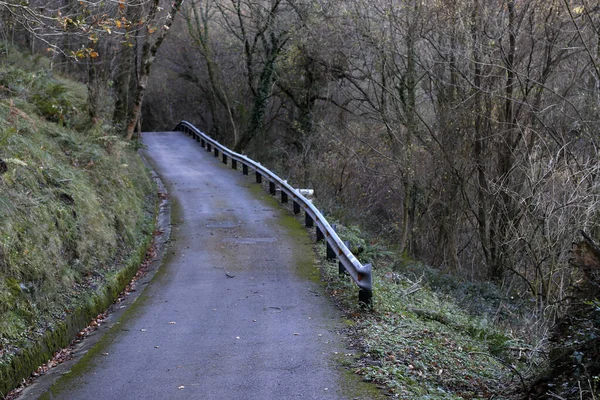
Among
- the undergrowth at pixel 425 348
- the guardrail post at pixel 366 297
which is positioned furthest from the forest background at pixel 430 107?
the guardrail post at pixel 366 297

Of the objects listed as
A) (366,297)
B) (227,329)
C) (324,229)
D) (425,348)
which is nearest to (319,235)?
(324,229)

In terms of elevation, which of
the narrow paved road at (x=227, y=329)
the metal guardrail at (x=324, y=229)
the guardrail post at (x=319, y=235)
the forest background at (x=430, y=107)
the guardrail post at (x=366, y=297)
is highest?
the forest background at (x=430, y=107)

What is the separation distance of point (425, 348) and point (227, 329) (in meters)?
2.56

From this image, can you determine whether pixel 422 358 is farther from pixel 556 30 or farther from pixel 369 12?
pixel 369 12

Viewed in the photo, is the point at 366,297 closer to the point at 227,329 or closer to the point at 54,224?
the point at 227,329

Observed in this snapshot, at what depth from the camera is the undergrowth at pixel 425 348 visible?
20.5 feet

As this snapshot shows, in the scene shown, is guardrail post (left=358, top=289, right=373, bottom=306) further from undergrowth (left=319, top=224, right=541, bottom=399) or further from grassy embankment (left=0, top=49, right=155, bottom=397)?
grassy embankment (left=0, top=49, right=155, bottom=397)

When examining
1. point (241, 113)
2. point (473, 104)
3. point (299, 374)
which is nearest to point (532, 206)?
point (473, 104)

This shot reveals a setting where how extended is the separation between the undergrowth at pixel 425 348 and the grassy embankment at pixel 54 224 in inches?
140

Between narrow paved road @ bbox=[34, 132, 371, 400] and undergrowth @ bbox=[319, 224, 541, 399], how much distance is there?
0.35 m

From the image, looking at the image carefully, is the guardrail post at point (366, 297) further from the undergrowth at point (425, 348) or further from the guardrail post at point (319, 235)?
the guardrail post at point (319, 235)

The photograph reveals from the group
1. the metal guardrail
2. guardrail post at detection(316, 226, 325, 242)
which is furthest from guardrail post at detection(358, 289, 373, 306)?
guardrail post at detection(316, 226, 325, 242)

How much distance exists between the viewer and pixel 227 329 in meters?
8.20

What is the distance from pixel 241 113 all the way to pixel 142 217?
21.2 m
